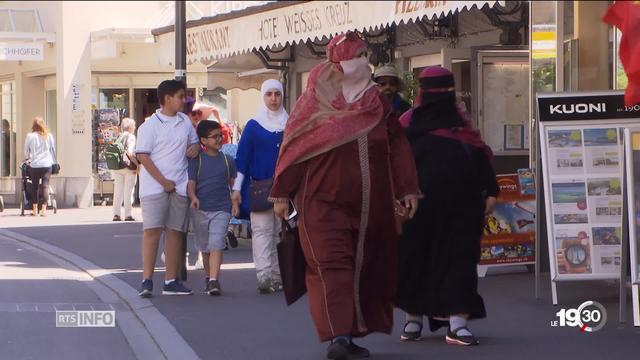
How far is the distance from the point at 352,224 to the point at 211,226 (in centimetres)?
384

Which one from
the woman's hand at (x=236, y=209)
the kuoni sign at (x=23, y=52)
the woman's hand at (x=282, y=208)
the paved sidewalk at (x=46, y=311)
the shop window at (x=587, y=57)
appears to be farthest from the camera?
the kuoni sign at (x=23, y=52)

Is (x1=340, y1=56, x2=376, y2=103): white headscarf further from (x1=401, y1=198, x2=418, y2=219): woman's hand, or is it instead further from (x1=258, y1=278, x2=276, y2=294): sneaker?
(x1=258, y1=278, x2=276, y2=294): sneaker

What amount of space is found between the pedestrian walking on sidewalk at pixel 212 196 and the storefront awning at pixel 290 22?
2.73 meters

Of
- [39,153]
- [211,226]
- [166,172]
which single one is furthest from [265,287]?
[39,153]

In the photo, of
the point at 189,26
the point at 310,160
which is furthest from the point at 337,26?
the point at 310,160

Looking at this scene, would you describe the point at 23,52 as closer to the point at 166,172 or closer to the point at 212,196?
the point at 212,196

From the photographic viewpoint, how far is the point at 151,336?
9.27 m

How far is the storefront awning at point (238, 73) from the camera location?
886 inches

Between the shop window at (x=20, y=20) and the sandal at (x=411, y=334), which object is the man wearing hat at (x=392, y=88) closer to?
the sandal at (x=411, y=334)

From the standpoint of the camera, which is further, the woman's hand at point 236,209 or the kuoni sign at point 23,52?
the kuoni sign at point 23,52

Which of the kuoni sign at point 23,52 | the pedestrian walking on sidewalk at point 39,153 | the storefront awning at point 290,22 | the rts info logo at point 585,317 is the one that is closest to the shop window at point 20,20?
the kuoni sign at point 23,52

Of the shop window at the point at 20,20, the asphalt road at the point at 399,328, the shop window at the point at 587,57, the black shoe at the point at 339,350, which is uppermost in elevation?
the shop window at the point at 20,20

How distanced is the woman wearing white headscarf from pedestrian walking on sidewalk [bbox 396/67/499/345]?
2938 mm

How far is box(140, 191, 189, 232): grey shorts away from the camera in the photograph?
1088 cm
